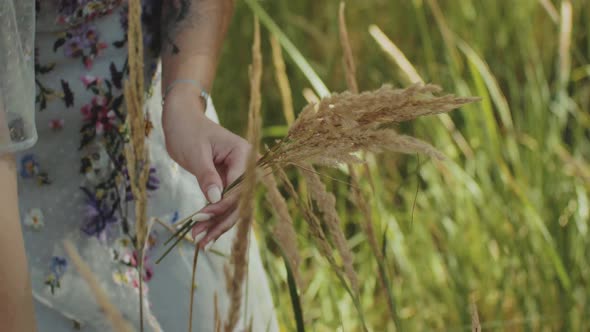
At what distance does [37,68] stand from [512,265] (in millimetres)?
1087

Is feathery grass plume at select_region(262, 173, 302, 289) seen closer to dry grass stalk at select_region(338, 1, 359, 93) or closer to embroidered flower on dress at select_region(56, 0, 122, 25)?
dry grass stalk at select_region(338, 1, 359, 93)

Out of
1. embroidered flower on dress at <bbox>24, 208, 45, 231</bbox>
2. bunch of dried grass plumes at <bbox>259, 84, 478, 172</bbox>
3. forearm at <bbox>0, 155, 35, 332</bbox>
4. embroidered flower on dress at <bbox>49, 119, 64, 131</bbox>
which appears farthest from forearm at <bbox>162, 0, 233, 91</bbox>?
forearm at <bbox>0, 155, 35, 332</bbox>

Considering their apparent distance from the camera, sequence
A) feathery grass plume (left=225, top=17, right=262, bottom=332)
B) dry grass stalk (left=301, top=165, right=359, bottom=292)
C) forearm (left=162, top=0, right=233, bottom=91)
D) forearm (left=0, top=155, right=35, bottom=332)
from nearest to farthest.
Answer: feathery grass plume (left=225, top=17, right=262, bottom=332)
forearm (left=0, top=155, right=35, bottom=332)
dry grass stalk (left=301, top=165, right=359, bottom=292)
forearm (left=162, top=0, right=233, bottom=91)

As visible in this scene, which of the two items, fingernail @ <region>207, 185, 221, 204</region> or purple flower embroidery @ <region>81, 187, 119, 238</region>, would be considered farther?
purple flower embroidery @ <region>81, 187, 119, 238</region>

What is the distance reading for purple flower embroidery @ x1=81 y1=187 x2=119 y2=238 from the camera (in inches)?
48.9

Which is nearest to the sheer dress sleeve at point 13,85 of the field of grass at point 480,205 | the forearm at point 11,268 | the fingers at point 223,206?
the forearm at point 11,268

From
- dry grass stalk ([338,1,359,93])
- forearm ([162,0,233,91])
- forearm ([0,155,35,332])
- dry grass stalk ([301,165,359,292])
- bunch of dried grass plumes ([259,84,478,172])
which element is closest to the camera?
forearm ([0,155,35,332])

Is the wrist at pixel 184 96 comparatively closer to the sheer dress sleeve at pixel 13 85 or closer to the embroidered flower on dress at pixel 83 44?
the embroidered flower on dress at pixel 83 44

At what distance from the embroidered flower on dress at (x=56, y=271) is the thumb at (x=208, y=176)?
13.4 inches

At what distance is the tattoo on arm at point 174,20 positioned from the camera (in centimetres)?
120

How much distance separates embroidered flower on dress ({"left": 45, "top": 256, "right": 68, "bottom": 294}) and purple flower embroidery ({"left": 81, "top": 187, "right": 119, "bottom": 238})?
6 centimetres

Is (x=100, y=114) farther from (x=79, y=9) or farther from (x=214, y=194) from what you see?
(x=214, y=194)

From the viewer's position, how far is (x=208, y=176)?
37.7 inches

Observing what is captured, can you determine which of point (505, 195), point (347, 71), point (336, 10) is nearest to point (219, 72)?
point (336, 10)
